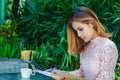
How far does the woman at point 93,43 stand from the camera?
354 cm

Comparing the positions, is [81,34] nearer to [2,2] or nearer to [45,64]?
[45,64]

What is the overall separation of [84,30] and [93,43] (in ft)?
0.63

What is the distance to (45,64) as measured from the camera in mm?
6504

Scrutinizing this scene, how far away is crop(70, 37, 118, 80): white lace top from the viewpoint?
139 inches

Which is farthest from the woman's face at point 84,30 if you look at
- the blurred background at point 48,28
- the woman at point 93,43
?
the blurred background at point 48,28

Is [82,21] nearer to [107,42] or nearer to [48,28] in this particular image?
[107,42]

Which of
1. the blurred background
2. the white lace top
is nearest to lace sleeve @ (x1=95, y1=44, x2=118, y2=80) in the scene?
the white lace top

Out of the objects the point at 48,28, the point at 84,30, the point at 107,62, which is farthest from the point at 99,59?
the point at 48,28

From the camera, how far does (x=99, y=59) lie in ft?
11.8

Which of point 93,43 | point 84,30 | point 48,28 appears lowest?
point 48,28

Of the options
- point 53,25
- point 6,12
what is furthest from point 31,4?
point 6,12

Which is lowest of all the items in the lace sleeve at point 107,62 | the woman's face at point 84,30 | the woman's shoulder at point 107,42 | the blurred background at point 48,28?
the blurred background at point 48,28

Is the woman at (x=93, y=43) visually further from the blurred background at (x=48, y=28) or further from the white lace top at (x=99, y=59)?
the blurred background at (x=48, y=28)

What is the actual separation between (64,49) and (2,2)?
5.36 metres
